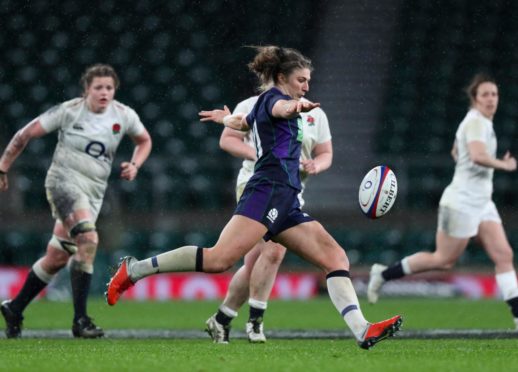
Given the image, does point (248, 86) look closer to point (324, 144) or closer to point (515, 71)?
point (515, 71)

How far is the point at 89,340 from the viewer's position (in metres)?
8.25

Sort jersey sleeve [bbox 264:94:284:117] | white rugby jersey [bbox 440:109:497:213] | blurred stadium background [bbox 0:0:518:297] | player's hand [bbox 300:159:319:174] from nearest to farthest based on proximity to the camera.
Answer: jersey sleeve [bbox 264:94:284:117]
player's hand [bbox 300:159:319:174]
white rugby jersey [bbox 440:109:497:213]
blurred stadium background [bbox 0:0:518:297]

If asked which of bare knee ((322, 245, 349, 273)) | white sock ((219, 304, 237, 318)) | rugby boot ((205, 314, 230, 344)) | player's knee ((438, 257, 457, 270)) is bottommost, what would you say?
rugby boot ((205, 314, 230, 344))

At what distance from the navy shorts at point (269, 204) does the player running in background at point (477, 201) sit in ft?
11.3

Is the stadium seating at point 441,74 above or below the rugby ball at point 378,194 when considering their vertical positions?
above

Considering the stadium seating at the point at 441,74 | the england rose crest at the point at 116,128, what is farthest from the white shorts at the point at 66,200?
the stadium seating at the point at 441,74

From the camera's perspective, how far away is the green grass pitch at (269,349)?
5.48 meters

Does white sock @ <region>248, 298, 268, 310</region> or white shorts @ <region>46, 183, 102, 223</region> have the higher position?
white shorts @ <region>46, 183, 102, 223</region>

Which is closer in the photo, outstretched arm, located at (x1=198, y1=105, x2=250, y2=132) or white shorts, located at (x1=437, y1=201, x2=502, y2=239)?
outstretched arm, located at (x1=198, y1=105, x2=250, y2=132)

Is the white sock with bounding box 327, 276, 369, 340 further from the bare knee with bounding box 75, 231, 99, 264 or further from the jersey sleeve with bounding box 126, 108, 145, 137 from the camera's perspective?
the jersey sleeve with bounding box 126, 108, 145, 137

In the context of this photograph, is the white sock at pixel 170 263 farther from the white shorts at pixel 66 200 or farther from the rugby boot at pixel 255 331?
the white shorts at pixel 66 200

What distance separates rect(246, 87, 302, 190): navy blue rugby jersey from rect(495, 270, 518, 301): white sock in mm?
3574

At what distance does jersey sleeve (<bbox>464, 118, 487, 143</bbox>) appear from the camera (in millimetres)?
9587

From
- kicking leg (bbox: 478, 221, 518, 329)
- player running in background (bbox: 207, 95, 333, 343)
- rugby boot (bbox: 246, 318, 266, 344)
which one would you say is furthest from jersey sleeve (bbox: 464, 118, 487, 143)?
rugby boot (bbox: 246, 318, 266, 344)
